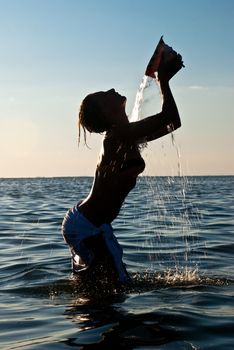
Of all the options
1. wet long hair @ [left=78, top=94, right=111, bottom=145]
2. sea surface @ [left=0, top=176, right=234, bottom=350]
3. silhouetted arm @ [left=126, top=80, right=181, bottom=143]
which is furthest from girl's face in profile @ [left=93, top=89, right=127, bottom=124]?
sea surface @ [left=0, top=176, right=234, bottom=350]

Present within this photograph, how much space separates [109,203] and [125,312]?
45.2 inches

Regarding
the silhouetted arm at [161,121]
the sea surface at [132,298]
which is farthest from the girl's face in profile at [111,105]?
the sea surface at [132,298]

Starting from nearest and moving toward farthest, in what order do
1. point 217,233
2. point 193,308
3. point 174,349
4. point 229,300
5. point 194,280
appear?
point 174,349
point 193,308
point 229,300
point 194,280
point 217,233

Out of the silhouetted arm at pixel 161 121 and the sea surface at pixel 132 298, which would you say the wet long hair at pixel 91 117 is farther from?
the sea surface at pixel 132 298

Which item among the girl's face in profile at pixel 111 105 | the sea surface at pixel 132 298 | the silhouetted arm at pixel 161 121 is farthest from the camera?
Answer: the girl's face in profile at pixel 111 105

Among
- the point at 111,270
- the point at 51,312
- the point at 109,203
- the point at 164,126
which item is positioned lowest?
the point at 51,312

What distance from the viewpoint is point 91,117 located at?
20.3ft

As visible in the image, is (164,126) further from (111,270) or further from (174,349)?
(174,349)

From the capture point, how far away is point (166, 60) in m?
5.85

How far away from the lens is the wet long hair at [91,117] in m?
6.17

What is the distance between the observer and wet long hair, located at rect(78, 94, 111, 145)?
20.2 ft

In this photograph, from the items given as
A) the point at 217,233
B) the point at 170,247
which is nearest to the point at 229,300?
the point at 170,247

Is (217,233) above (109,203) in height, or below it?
Answer: below

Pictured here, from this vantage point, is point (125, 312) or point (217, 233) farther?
point (217, 233)
